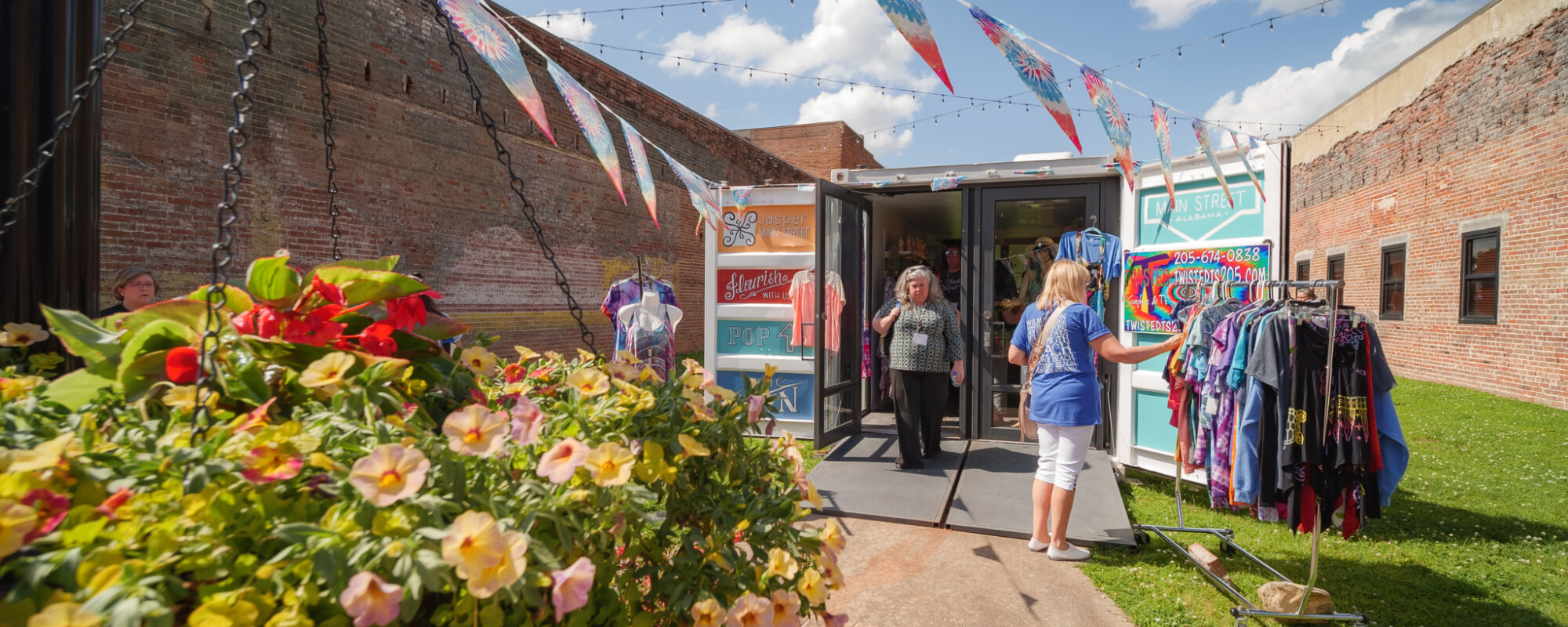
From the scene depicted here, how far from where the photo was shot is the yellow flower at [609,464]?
30.8 inches

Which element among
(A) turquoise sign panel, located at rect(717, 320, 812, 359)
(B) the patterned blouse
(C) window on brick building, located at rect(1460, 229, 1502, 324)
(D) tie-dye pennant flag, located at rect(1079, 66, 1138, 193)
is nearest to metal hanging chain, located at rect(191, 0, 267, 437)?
(D) tie-dye pennant flag, located at rect(1079, 66, 1138, 193)

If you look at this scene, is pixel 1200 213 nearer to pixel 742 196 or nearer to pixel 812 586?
pixel 742 196

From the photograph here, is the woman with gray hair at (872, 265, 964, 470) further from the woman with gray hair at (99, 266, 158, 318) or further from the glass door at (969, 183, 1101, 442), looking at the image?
the woman with gray hair at (99, 266, 158, 318)

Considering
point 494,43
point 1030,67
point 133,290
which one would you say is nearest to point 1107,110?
point 1030,67

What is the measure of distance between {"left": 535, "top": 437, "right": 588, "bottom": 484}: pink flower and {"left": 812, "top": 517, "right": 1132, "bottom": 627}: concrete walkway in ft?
8.09

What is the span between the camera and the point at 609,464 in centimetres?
81

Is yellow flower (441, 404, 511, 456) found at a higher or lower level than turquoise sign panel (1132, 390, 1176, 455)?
higher

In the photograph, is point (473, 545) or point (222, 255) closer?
point (473, 545)

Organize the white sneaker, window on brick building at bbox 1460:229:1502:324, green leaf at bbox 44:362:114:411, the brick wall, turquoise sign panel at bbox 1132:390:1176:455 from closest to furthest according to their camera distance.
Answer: green leaf at bbox 44:362:114:411
the white sneaker
turquoise sign panel at bbox 1132:390:1176:455
window on brick building at bbox 1460:229:1502:324
the brick wall

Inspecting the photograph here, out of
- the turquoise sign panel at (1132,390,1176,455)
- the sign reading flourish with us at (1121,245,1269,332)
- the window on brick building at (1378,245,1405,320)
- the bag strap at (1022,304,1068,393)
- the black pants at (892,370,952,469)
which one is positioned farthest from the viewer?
the window on brick building at (1378,245,1405,320)

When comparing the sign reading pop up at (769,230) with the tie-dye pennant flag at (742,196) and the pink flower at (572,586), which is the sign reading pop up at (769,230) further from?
the pink flower at (572,586)

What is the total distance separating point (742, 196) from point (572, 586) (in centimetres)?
587

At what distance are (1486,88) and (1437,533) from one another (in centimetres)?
822

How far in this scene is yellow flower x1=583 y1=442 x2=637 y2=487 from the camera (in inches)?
30.8
